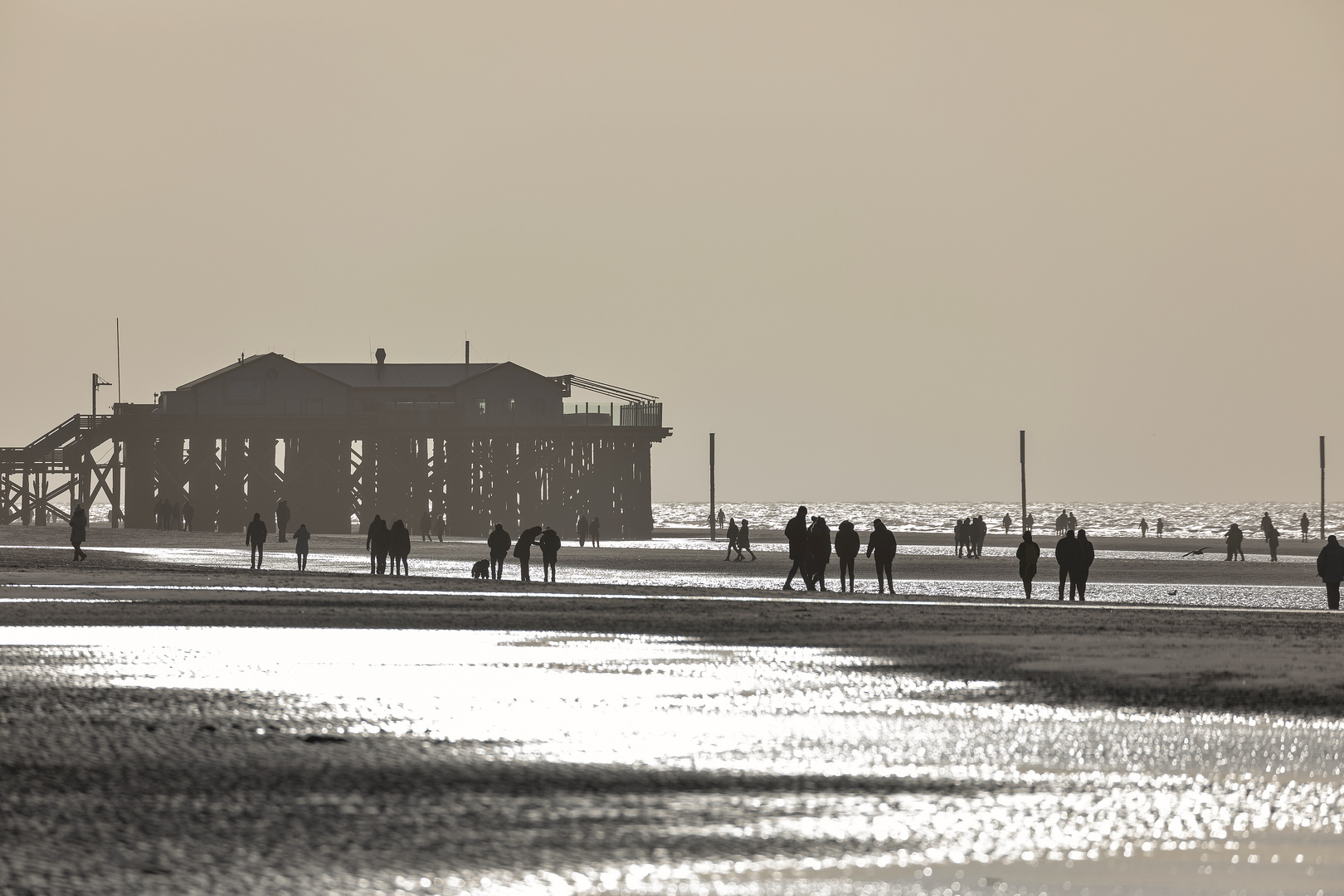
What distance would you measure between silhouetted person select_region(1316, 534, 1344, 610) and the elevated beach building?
5066 centimetres

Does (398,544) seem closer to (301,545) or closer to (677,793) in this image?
(301,545)

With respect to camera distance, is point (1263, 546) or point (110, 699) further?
point (1263, 546)

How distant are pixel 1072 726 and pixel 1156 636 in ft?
26.2

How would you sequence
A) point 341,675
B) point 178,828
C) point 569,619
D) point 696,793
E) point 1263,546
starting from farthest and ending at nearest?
point 1263,546
point 569,619
point 341,675
point 696,793
point 178,828

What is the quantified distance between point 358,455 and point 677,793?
224 ft

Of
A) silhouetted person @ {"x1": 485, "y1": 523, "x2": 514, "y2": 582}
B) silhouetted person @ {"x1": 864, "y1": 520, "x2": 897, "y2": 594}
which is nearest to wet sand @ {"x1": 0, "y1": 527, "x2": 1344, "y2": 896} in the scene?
silhouetted person @ {"x1": 864, "y1": 520, "x2": 897, "y2": 594}

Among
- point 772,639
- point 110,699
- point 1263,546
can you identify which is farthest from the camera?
point 1263,546

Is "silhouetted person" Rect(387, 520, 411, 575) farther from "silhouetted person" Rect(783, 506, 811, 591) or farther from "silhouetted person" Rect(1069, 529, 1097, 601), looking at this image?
"silhouetted person" Rect(1069, 529, 1097, 601)

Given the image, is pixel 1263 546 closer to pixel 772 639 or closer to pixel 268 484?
pixel 268 484

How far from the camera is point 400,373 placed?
81000 mm

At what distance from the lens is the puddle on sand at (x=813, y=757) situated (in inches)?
249

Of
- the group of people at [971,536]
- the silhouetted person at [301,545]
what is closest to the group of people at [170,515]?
the group of people at [971,536]

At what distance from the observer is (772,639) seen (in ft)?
56.4

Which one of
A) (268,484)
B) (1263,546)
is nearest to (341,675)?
(1263,546)
